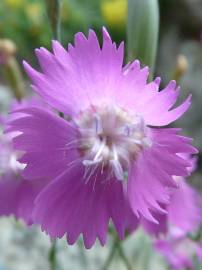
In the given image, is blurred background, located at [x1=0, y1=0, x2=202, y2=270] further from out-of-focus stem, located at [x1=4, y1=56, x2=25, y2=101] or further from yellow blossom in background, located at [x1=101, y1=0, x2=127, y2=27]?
out-of-focus stem, located at [x1=4, y1=56, x2=25, y2=101]

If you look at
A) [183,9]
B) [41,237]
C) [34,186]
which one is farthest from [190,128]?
[34,186]

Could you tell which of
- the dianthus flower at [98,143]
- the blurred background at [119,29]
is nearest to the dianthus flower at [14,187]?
the dianthus flower at [98,143]

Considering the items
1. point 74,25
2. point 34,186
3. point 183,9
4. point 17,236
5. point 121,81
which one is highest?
point 183,9

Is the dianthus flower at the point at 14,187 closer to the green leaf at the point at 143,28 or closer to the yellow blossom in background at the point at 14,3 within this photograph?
the green leaf at the point at 143,28

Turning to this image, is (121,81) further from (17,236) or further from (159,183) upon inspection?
(17,236)

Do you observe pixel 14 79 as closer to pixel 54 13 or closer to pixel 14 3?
pixel 54 13

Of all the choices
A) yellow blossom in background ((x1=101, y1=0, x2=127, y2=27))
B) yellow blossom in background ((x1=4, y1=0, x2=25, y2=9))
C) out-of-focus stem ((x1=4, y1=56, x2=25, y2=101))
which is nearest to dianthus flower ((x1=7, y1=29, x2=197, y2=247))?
out-of-focus stem ((x1=4, y1=56, x2=25, y2=101))

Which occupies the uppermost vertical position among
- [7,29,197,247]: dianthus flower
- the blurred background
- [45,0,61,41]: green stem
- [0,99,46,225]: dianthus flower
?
the blurred background
